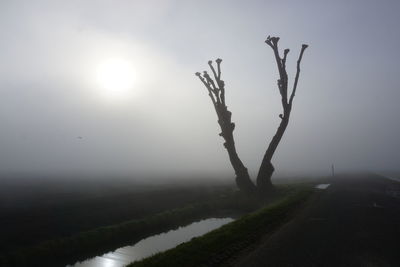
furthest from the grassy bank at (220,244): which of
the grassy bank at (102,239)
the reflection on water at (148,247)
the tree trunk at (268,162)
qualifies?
the tree trunk at (268,162)

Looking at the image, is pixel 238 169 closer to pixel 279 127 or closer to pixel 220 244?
pixel 279 127

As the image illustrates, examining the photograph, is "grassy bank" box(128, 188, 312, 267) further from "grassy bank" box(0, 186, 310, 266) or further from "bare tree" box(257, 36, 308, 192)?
"bare tree" box(257, 36, 308, 192)

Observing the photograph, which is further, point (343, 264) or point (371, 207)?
point (371, 207)

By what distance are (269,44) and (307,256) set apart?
26.6 m

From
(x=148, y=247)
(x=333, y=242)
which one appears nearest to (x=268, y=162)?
(x=148, y=247)

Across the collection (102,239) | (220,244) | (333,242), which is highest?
(102,239)

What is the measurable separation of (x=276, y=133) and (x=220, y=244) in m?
21.3

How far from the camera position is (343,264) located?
9500 millimetres

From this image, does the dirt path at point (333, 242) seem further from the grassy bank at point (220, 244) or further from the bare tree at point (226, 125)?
the bare tree at point (226, 125)

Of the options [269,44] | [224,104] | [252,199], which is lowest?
[252,199]

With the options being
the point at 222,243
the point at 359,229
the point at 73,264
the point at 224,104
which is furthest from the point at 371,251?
the point at 224,104

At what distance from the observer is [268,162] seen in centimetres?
3216

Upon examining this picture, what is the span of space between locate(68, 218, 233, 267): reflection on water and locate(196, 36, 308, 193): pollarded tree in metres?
10.7

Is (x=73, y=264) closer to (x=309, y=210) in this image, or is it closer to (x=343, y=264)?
(x=343, y=264)
